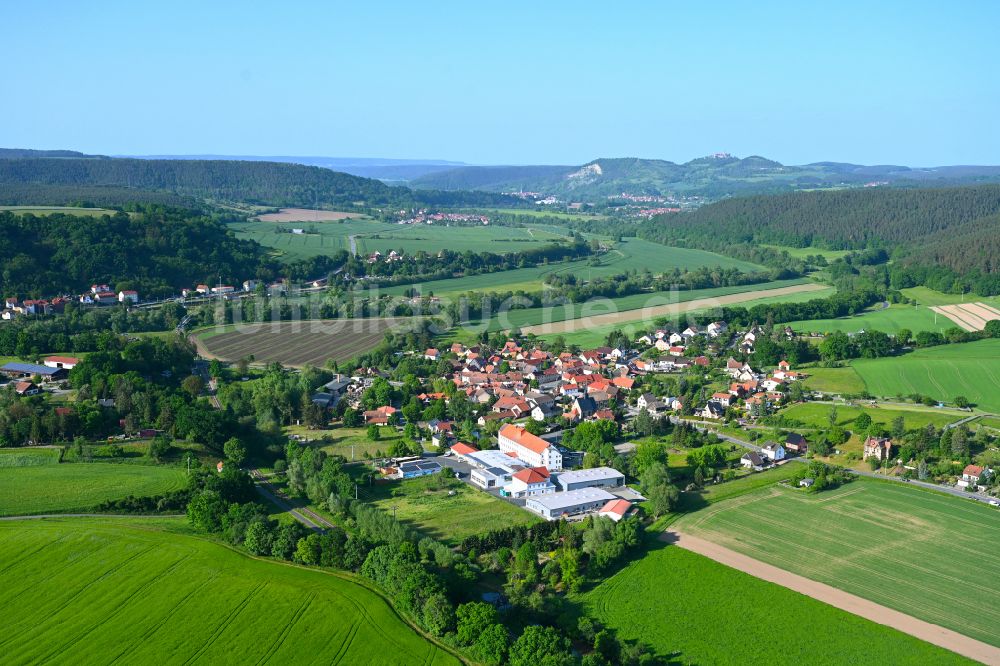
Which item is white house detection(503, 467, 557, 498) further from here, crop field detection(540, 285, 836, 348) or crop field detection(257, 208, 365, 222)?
crop field detection(257, 208, 365, 222)

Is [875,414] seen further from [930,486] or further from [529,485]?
[529,485]

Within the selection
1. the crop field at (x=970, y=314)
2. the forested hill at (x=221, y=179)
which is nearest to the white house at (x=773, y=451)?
the crop field at (x=970, y=314)

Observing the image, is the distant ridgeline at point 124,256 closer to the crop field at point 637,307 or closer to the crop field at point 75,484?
the crop field at point 637,307

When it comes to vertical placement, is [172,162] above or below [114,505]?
above

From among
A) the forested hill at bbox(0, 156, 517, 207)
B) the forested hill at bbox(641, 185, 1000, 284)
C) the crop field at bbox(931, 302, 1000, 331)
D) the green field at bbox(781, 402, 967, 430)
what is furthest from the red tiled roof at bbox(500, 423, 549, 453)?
the forested hill at bbox(0, 156, 517, 207)

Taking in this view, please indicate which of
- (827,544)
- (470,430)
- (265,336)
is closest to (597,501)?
(827,544)

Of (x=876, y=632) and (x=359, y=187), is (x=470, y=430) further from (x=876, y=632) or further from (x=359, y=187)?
(x=359, y=187)

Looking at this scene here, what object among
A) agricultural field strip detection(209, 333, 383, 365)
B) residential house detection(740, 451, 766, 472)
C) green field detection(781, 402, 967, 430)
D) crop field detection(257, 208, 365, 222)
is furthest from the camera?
crop field detection(257, 208, 365, 222)
